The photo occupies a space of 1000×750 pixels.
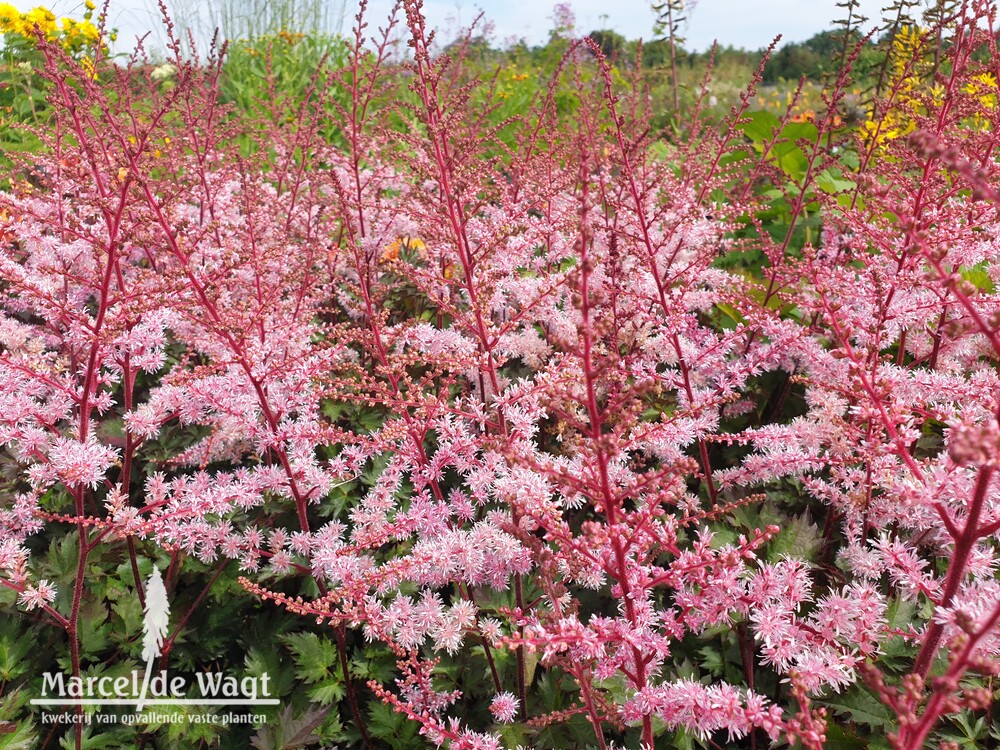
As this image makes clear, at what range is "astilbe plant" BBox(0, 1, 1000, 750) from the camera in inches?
50.4

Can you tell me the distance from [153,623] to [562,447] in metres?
1.35

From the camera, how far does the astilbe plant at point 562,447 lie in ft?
4.20

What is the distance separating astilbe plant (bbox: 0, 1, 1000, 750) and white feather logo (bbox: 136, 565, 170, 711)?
0.05 meters

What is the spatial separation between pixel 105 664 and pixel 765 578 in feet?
6.58

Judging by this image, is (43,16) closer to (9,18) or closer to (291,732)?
(9,18)

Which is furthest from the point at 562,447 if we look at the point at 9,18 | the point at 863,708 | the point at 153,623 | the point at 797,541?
the point at 9,18

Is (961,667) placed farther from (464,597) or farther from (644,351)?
(644,351)

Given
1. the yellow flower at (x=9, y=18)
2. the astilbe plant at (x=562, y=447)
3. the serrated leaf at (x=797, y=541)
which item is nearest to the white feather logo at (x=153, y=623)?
the astilbe plant at (x=562, y=447)

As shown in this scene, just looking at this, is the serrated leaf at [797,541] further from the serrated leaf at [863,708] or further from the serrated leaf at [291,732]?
the serrated leaf at [291,732]

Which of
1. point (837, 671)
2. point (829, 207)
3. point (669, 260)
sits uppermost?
point (829, 207)

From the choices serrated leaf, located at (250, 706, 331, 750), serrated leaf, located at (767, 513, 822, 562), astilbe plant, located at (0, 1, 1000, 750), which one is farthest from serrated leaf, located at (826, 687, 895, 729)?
serrated leaf, located at (250, 706, 331, 750)

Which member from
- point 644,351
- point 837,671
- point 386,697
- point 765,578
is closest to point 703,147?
point 644,351

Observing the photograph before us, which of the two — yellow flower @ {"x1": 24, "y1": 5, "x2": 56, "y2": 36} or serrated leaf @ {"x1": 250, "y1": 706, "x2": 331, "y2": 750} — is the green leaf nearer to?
serrated leaf @ {"x1": 250, "y1": 706, "x2": 331, "y2": 750}

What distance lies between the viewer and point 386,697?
143cm
